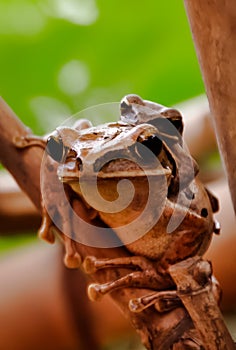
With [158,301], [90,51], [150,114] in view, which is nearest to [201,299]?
[158,301]

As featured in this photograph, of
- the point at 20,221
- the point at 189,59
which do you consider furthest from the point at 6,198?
the point at 189,59

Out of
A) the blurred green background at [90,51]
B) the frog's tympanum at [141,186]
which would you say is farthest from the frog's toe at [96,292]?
the blurred green background at [90,51]

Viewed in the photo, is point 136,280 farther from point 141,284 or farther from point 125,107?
point 125,107

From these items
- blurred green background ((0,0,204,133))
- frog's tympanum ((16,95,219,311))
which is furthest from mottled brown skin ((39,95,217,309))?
blurred green background ((0,0,204,133))

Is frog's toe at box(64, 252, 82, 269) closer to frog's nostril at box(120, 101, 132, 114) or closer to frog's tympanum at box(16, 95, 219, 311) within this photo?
frog's tympanum at box(16, 95, 219, 311)

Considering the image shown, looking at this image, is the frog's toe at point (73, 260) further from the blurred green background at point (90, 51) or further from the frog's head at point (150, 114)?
the blurred green background at point (90, 51)

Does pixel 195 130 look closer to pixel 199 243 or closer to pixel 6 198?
pixel 6 198
